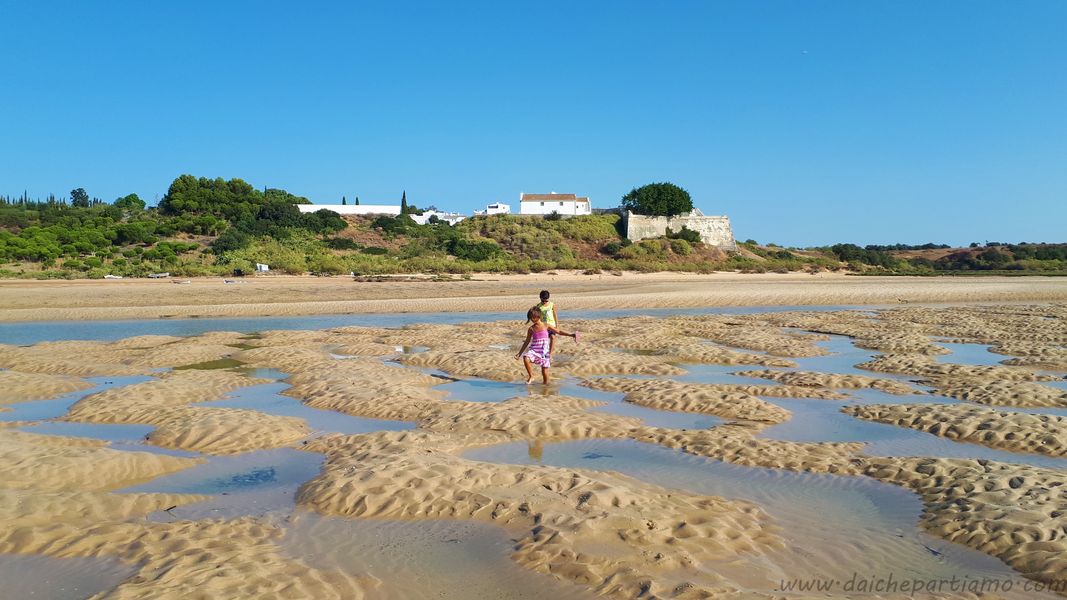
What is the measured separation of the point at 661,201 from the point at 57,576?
63.4 m

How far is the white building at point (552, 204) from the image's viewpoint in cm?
7612

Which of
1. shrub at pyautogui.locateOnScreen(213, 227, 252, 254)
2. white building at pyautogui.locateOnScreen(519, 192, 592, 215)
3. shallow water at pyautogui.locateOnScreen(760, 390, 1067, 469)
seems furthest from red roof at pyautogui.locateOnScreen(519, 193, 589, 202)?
shallow water at pyautogui.locateOnScreen(760, 390, 1067, 469)

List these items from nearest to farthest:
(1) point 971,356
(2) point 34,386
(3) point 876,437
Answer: (3) point 876,437
(2) point 34,386
(1) point 971,356

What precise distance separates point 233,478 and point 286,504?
1.20 meters

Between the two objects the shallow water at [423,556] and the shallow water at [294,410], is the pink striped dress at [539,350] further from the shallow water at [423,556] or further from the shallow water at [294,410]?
the shallow water at [423,556]

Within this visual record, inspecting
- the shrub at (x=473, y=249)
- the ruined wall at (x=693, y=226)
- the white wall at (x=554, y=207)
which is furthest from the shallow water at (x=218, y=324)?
the white wall at (x=554, y=207)

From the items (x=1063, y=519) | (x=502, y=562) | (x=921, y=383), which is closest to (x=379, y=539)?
(x=502, y=562)

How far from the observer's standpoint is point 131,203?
72.4 metres

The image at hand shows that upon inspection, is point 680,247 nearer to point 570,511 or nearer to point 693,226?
point 693,226

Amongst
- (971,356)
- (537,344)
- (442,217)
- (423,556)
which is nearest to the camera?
(423,556)

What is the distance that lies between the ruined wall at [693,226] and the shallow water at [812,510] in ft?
185

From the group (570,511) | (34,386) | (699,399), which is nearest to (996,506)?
(570,511)

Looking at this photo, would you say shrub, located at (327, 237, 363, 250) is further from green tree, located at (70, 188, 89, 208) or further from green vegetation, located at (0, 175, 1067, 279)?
green tree, located at (70, 188, 89, 208)

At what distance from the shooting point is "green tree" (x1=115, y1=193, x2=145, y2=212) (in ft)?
219
